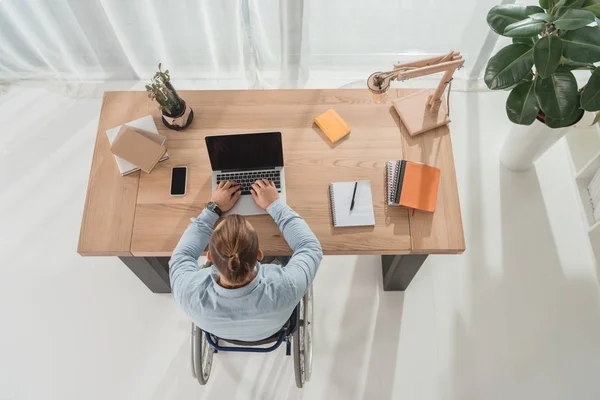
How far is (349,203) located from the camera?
5.49ft

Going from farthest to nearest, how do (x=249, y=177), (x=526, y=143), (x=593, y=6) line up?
(x=526, y=143) < (x=249, y=177) < (x=593, y=6)

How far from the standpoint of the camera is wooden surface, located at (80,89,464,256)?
5.36 ft

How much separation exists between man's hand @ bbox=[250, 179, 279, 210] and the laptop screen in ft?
0.31

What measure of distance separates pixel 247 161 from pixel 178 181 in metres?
0.27

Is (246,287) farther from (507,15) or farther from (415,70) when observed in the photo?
(507,15)

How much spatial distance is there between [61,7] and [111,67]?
0.45 meters

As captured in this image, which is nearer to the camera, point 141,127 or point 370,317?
point 141,127

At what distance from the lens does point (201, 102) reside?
73.5 inches

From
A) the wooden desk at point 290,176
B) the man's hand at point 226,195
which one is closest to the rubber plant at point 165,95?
the wooden desk at point 290,176

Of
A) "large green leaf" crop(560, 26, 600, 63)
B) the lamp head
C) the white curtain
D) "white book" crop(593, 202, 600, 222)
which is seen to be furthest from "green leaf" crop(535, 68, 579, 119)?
"white book" crop(593, 202, 600, 222)

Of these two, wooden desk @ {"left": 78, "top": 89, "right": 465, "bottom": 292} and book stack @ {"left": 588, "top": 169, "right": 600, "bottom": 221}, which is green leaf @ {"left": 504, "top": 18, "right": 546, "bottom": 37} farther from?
book stack @ {"left": 588, "top": 169, "right": 600, "bottom": 221}

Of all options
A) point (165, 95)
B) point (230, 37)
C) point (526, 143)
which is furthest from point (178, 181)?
point (526, 143)

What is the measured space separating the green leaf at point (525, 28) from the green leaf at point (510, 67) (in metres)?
0.11

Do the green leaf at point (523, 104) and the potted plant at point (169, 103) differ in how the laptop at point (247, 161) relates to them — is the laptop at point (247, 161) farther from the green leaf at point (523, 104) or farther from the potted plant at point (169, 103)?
the green leaf at point (523, 104)
